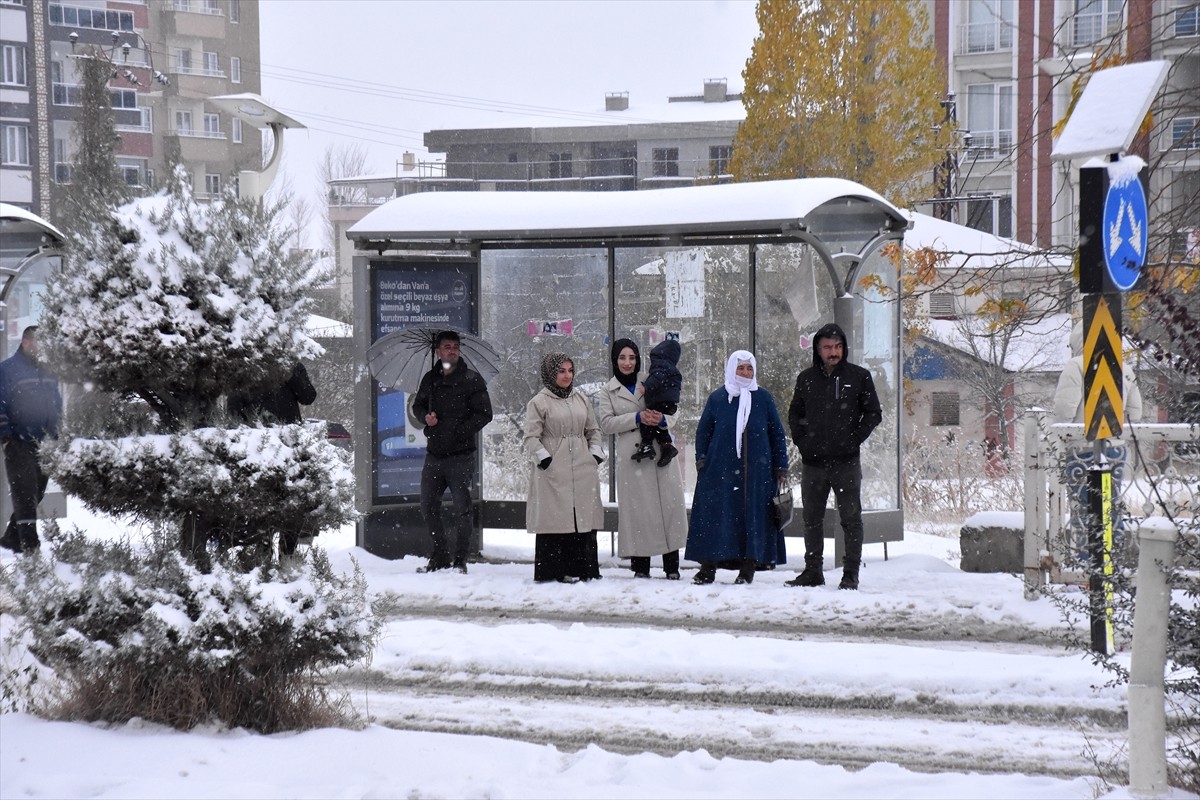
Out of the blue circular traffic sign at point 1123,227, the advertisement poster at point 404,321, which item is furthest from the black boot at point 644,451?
the blue circular traffic sign at point 1123,227

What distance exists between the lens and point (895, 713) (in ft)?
21.5

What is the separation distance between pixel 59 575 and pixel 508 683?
2563mm

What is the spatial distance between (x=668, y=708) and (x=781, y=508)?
3483mm

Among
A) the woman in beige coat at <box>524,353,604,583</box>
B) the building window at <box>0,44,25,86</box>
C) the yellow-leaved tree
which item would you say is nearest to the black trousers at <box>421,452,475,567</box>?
the woman in beige coat at <box>524,353,604,583</box>

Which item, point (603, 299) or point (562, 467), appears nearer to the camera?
point (562, 467)

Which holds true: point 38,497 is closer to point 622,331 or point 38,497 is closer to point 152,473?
point 622,331

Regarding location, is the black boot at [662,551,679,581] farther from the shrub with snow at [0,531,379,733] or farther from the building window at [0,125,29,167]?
the building window at [0,125,29,167]

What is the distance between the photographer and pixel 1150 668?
449 cm

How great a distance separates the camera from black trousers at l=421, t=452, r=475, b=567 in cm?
1076

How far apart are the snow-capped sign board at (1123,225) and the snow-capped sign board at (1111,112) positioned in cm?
20

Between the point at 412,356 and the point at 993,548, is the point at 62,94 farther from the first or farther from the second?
the point at 993,548

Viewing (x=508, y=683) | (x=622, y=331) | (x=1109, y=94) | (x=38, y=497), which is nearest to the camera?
(x=1109, y=94)

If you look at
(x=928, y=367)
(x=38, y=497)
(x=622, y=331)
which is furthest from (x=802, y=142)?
(x=38, y=497)

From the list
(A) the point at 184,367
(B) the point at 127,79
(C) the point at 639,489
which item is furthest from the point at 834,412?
(B) the point at 127,79
